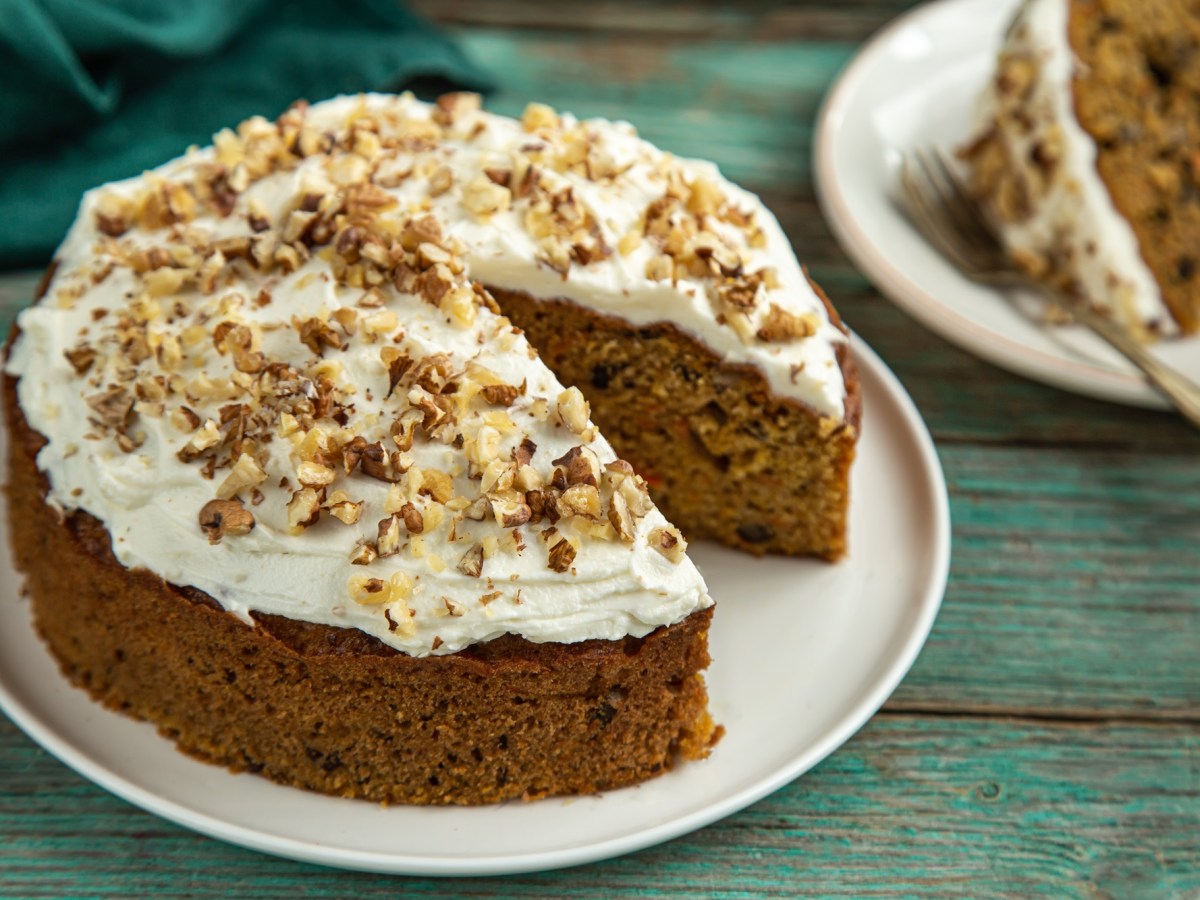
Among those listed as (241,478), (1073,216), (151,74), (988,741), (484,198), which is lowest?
(988,741)

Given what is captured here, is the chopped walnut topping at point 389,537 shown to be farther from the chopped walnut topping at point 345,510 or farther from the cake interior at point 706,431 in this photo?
the cake interior at point 706,431

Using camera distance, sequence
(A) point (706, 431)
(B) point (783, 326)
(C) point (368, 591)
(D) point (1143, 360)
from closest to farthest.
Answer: (C) point (368, 591) → (B) point (783, 326) → (A) point (706, 431) → (D) point (1143, 360)

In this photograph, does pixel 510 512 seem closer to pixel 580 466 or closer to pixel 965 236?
pixel 580 466

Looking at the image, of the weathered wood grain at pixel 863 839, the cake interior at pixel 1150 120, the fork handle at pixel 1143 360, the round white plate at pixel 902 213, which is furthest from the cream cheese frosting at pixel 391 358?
the cake interior at pixel 1150 120

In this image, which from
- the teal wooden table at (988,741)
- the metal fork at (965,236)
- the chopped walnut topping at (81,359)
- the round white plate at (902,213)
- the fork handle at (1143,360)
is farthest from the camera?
the metal fork at (965,236)

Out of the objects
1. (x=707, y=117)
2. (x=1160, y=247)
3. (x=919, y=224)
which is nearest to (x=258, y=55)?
(x=707, y=117)

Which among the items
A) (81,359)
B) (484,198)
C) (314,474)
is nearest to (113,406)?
(81,359)
